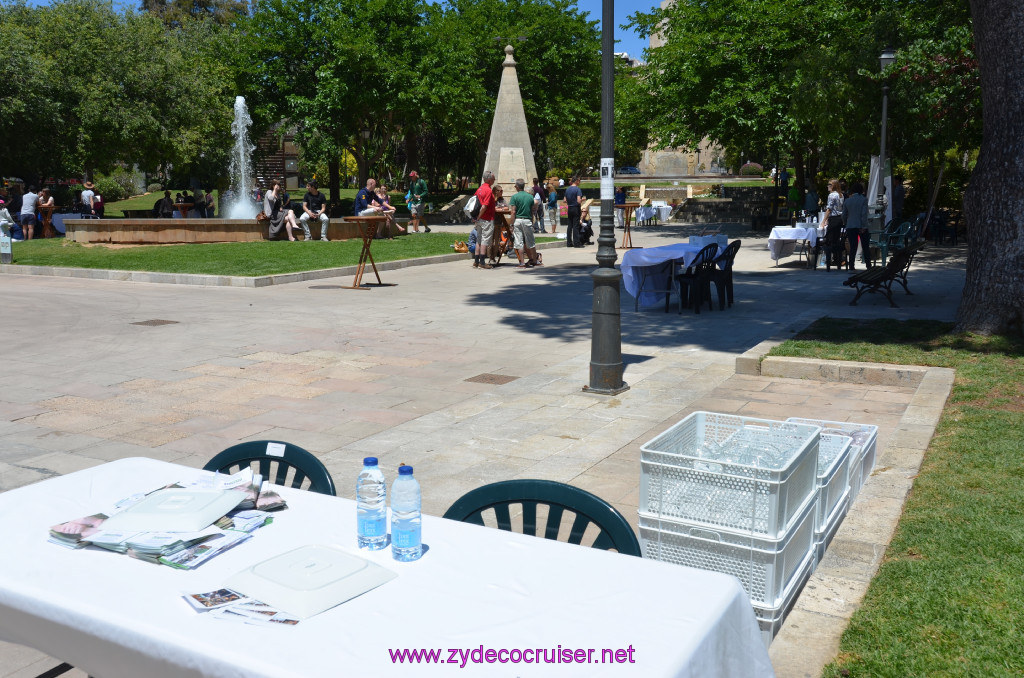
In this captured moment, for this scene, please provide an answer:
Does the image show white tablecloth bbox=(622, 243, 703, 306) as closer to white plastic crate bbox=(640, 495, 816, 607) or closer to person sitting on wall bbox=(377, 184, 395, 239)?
white plastic crate bbox=(640, 495, 816, 607)

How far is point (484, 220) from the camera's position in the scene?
18.7m

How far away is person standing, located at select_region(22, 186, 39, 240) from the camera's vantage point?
26.0m

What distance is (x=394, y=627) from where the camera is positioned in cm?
223

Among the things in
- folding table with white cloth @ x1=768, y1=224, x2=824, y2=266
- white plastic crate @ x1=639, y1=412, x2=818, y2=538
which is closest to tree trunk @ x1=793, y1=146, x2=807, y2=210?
folding table with white cloth @ x1=768, y1=224, x2=824, y2=266

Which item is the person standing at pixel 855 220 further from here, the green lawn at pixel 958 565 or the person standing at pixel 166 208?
the person standing at pixel 166 208

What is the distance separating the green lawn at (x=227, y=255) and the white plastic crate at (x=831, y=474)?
13451 mm

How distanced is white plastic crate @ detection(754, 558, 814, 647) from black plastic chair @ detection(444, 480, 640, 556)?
2.85 feet

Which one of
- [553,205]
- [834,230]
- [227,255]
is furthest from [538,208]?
[834,230]

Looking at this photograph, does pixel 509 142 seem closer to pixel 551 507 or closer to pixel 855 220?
pixel 855 220

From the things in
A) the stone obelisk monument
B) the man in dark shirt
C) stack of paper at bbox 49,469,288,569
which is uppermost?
the stone obelisk monument

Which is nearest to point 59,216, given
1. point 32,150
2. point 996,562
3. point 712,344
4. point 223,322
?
point 32,150

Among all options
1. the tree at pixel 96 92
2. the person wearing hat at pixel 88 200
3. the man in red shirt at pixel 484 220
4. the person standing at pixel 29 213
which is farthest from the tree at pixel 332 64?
the man in red shirt at pixel 484 220

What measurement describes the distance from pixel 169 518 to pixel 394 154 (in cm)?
5487

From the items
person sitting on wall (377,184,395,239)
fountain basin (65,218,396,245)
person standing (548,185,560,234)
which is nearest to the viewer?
fountain basin (65,218,396,245)
